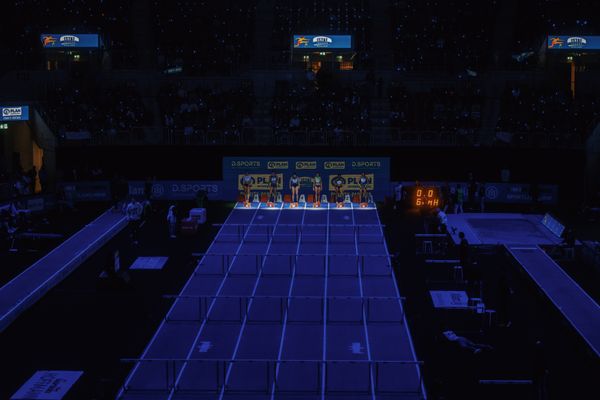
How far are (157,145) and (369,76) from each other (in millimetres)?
12069

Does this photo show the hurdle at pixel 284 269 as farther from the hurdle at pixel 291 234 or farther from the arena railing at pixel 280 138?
the arena railing at pixel 280 138

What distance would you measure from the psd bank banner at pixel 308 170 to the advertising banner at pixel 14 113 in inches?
373

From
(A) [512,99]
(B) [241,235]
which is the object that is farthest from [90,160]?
(A) [512,99]

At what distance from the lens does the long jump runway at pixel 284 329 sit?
14.5 metres

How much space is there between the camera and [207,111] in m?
37.5

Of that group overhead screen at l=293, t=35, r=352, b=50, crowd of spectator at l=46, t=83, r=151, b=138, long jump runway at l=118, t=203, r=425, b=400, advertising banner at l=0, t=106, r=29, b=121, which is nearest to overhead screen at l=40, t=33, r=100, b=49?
crowd of spectator at l=46, t=83, r=151, b=138

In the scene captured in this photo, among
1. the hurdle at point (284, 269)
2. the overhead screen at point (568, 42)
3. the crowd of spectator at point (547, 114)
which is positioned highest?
the overhead screen at point (568, 42)

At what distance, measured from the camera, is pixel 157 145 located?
34.4 m

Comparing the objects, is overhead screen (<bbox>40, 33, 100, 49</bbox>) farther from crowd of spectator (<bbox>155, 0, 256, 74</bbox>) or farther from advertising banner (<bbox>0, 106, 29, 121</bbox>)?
advertising banner (<bbox>0, 106, 29, 121</bbox>)

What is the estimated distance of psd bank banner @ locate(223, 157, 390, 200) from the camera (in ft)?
113

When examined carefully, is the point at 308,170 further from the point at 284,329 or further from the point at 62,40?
the point at 284,329

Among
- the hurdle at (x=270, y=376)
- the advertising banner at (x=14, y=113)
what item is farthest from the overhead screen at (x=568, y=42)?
the hurdle at (x=270, y=376)

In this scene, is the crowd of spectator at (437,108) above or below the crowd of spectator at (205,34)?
below

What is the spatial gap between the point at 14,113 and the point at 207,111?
29.5 ft
